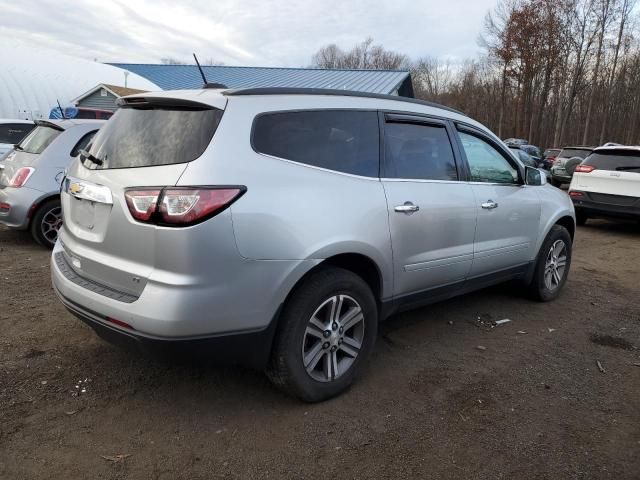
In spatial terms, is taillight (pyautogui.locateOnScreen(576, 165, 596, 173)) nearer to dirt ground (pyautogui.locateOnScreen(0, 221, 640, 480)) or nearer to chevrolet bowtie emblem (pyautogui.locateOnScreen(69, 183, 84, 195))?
dirt ground (pyautogui.locateOnScreen(0, 221, 640, 480))

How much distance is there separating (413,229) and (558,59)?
41.8 metres

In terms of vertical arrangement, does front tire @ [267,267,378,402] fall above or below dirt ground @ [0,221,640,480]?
above

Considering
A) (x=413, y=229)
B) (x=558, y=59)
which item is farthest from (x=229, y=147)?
(x=558, y=59)

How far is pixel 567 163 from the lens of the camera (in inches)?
647

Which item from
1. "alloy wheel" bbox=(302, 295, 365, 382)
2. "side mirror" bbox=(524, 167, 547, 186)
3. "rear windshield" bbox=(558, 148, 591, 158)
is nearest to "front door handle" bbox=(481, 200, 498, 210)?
"side mirror" bbox=(524, 167, 547, 186)

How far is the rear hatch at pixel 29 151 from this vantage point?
6.44m

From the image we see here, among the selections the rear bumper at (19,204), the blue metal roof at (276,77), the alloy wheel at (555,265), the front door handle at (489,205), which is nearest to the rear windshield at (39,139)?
the rear bumper at (19,204)

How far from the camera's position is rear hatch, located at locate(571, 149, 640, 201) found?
9.32 metres

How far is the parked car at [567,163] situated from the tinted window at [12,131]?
15.3 m

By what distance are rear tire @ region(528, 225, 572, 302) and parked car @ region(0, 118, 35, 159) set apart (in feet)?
32.5

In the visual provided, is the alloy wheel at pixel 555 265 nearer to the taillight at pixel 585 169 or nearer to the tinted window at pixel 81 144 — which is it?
the taillight at pixel 585 169

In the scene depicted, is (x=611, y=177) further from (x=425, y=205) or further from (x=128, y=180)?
(x=128, y=180)

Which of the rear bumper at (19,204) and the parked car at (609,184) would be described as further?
the parked car at (609,184)

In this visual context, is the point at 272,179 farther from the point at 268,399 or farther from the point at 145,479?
the point at 145,479
